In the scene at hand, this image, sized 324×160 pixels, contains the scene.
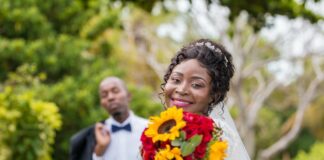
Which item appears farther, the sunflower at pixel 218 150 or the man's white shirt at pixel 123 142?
the man's white shirt at pixel 123 142

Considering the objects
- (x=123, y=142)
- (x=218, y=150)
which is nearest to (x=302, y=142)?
(x=123, y=142)

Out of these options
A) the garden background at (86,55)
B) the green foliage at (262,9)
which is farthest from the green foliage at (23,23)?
the green foliage at (262,9)

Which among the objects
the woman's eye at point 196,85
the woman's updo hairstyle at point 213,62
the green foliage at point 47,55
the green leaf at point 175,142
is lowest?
the green leaf at point 175,142

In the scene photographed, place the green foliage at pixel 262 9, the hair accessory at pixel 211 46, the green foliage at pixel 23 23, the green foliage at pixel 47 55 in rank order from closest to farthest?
the hair accessory at pixel 211 46
the green foliage at pixel 262 9
the green foliage at pixel 47 55
the green foliage at pixel 23 23

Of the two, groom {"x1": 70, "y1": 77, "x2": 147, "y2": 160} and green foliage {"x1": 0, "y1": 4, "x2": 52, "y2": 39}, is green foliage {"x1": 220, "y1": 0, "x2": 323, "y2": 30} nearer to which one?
groom {"x1": 70, "y1": 77, "x2": 147, "y2": 160}

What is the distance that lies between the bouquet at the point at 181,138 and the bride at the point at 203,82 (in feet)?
0.63

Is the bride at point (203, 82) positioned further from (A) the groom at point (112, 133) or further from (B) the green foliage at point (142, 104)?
(B) the green foliage at point (142, 104)

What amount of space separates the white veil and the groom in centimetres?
300

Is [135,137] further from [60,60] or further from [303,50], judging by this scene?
[303,50]

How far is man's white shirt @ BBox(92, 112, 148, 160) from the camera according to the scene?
279 inches

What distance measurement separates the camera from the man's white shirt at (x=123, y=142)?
7.08 m

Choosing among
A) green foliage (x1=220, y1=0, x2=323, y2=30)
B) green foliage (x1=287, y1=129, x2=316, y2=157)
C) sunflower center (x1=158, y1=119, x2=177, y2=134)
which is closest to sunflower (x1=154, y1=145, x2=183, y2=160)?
sunflower center (x1=158, y1=119, x2=177, y2=134)

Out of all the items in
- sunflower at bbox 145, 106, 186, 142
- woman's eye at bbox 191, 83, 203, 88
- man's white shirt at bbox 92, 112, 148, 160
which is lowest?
sunflower at bbox 145, 106, 186, 142

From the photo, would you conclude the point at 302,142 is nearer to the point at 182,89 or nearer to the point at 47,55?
the point at 47,55
